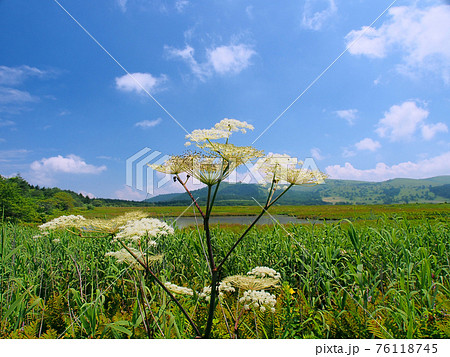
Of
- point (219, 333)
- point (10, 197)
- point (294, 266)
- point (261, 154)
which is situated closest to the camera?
point (261, 154)

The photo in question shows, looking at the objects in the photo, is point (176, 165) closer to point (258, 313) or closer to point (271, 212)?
point (258, 313)

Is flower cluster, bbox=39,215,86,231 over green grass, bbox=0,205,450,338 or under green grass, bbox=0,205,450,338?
over

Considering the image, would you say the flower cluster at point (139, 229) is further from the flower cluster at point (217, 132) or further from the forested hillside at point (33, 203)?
the forested hillside at point (33, 203)

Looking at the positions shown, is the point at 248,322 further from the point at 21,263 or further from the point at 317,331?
the point at 21,263

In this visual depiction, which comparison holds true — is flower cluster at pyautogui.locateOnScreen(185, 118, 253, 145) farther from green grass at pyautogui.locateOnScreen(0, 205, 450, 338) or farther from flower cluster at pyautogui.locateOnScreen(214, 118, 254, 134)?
green grass at pyautogui.locateOnScreen(0, 205, 450, 338)

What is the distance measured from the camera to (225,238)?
3.69 meters

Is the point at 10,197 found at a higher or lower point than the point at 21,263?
higher

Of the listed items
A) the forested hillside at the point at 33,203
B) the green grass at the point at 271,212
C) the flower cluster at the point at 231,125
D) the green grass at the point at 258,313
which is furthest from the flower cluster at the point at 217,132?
the forested hillside at the point at 33,203

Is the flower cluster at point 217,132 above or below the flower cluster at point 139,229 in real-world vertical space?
above

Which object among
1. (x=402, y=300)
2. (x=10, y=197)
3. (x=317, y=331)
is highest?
(x=10, y=197)

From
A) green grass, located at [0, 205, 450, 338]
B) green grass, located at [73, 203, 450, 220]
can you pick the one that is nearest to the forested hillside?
green grass, located at [73, 203, 450, 220]
